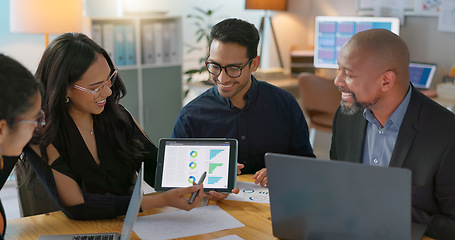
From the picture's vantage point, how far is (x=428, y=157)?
1.78m

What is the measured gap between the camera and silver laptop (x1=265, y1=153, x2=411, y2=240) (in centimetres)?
133

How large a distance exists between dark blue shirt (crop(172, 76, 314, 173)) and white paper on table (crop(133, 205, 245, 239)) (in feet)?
1.87

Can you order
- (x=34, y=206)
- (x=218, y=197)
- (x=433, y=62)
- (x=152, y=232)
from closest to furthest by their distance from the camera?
1. (x=152, y=232)
2. (x=218, y=197)
3. (x=34, y=206)
4. (x=433, y=62)

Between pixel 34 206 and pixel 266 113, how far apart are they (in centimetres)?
101

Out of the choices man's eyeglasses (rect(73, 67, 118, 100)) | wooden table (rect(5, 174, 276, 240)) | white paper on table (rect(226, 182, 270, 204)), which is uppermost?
man's eyeglasses (rect(73, 67, 118, 100))

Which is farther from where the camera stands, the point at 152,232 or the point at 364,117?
the point at 364,117

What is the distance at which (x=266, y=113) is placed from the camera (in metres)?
2.39

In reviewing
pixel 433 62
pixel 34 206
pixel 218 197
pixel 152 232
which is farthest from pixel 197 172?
pixel 433 62

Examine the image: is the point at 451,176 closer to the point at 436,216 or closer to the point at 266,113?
the point at 436,216

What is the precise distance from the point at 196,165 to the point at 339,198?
0.61m

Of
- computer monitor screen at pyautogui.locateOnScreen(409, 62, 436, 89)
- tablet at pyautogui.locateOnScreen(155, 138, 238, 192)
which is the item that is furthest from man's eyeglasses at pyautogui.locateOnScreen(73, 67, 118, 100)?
computer monitor screen at pyautogui.locateOnScreen(409, 62, 436, 89)

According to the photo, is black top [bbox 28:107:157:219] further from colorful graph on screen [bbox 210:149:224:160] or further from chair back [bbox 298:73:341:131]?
chair back [bbox 298:73:341:131]

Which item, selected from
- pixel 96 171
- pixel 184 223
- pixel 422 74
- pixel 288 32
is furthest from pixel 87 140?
pixel 288 32

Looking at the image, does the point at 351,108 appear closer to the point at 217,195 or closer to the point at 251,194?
the point at 251,194
